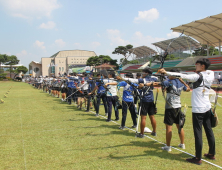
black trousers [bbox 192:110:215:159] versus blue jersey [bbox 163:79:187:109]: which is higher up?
blue jersey [bbox 163:79:187:109]

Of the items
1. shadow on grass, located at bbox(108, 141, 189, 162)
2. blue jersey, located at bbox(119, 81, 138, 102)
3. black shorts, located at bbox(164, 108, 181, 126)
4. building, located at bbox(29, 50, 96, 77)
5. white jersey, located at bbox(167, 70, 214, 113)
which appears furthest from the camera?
building, located at bbox(29, 50, 96, 77)

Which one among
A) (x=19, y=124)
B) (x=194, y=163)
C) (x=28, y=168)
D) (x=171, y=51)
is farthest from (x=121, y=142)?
(x=171, y=51)

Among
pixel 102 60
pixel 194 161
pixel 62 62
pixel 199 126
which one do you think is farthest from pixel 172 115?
pixel 62 62

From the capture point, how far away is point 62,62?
279 feet

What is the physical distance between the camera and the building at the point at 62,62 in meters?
83.8

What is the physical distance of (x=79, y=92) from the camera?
11922 millimetres

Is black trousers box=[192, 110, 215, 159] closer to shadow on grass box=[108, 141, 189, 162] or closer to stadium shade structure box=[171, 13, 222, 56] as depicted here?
shadow on grass box=[108, 141, 189, 162]

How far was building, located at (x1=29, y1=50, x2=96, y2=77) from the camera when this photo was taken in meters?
83.8

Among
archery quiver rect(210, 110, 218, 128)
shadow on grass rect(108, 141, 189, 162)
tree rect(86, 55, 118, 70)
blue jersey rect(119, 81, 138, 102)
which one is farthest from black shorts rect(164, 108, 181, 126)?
tree rect(86, 55, 118, 70)

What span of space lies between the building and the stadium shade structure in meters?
54.4

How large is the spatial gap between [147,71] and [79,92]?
7109 millimetres

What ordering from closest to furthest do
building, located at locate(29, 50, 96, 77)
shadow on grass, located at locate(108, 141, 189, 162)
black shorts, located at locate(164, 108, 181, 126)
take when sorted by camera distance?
shadow on grass, located at locate(108, 141, 189, 162)
black shorts, located at locate(164, 108, 181, 126)
building, located at locate(29, 50, 96, 77)

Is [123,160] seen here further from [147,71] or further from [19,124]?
[19,124]

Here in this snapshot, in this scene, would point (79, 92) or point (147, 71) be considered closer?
point (147, 71)
